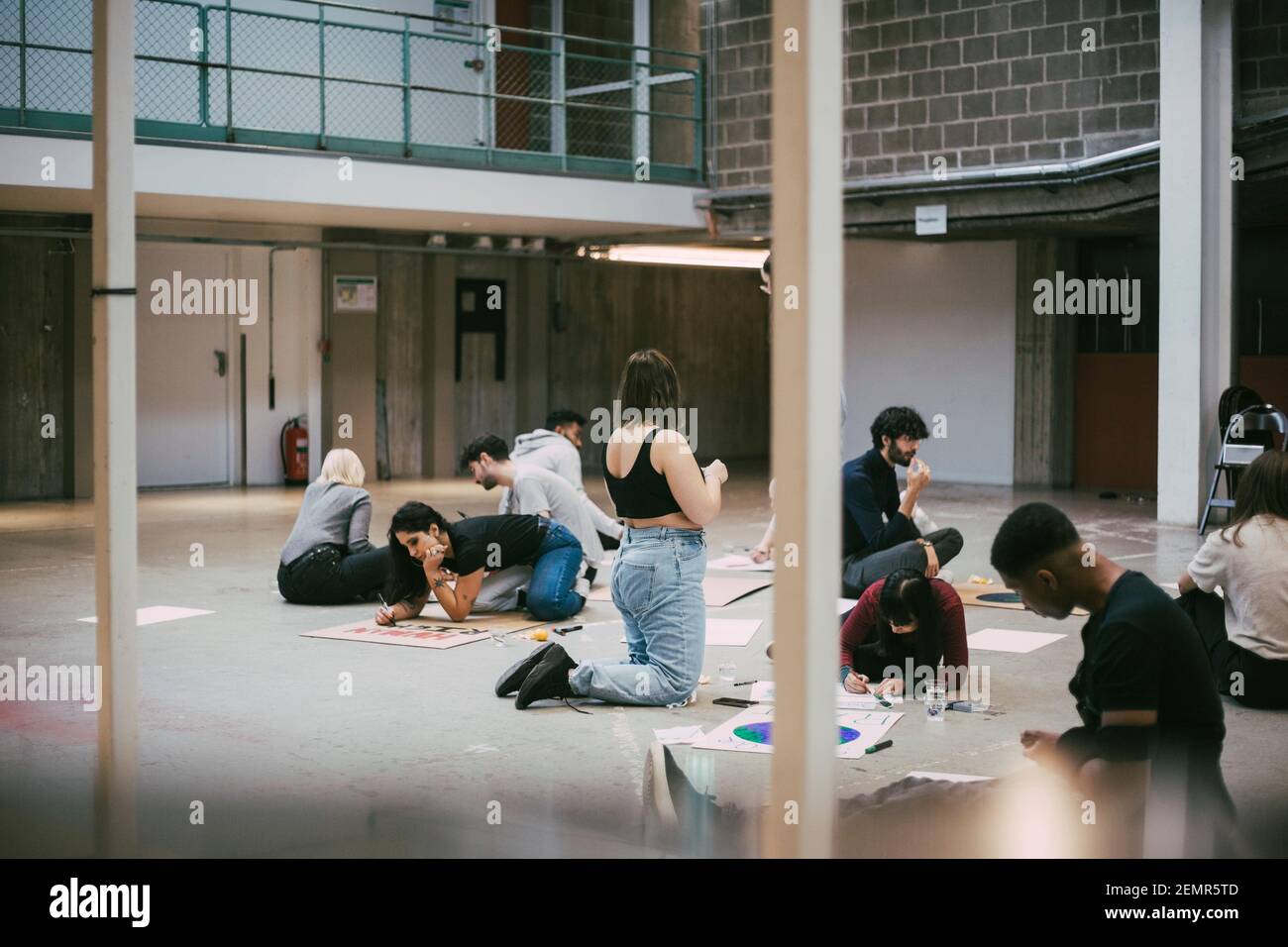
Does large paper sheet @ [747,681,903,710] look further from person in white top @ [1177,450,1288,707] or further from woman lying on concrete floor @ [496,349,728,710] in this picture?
person in white top @ [1177,450,1288,707]

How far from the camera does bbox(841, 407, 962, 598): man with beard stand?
8148 mm

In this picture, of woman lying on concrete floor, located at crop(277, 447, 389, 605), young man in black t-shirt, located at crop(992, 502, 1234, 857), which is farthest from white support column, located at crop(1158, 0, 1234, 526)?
young man in black t-shirt, located at crop(992, 502, 1234, 857)

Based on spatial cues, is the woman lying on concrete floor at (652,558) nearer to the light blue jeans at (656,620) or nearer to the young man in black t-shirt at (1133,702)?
the light blue jeans at (656,620)

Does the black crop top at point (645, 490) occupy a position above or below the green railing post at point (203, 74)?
below

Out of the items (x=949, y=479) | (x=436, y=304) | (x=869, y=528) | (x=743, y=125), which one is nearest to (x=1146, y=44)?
(x=743, y=125)

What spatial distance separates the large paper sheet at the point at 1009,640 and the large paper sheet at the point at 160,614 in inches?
177

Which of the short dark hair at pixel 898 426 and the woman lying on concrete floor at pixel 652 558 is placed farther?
the short dark hair at pixel 898 426

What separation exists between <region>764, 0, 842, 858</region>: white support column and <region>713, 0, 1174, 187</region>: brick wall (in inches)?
472

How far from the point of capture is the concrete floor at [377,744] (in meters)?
4.61

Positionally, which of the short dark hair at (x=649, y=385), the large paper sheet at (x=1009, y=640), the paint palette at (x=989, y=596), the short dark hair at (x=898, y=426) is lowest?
the large paper sheet at (x=1009, y=640)

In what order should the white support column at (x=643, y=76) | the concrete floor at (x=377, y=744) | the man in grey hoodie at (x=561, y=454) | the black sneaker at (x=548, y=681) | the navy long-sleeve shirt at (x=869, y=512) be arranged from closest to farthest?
the concrete floor at (x=377, y=744) < the black sneaker at (x=548, y=681) < the navy long-sleeve shirt at (x=869, y=512) < the man in grey hoodie at (x=561, y=454) < the white support column at (x=643, y=76)

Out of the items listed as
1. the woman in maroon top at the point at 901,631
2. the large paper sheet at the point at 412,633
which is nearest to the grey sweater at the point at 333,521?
the large paper sheet at the point at 412,633

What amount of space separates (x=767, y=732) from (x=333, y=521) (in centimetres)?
410
